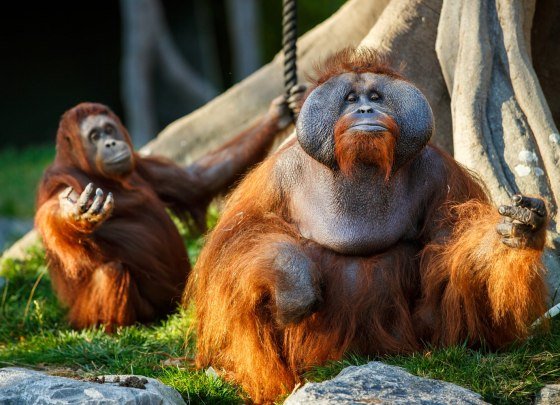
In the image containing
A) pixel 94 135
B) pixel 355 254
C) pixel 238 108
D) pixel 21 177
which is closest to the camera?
pixel 355 254

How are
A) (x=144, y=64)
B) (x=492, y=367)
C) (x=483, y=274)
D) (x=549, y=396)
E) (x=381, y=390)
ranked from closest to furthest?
1. (x=381, y=390)
2. (x=549, y=396)
3. (x=492, y=367)
4. (x=483, y=274)
5. (x=144, y=64)

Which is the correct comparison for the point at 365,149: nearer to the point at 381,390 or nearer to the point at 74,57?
the point at 381,390

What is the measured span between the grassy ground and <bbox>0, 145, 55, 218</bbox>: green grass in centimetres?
326

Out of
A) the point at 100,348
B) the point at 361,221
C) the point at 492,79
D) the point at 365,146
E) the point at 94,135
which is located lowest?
the point at 100,348

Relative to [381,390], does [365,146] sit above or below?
above

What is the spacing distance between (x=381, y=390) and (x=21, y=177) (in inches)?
330

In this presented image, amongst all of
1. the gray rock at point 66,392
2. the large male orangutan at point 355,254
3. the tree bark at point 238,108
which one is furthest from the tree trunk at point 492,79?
the gray rock at point 66,392

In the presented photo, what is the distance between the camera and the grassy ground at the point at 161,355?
344 centimetres

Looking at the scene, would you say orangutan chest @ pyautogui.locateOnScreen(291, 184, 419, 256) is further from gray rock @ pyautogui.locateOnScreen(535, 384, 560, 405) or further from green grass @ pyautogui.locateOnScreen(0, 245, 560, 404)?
gray rock @ pyautogui.locateOnScreen(535, 384, 560, 405)

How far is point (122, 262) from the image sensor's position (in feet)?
17.6

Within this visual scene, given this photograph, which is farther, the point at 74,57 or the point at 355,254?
the point at 74,57

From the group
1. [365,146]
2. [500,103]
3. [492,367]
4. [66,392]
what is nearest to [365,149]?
[365,146]

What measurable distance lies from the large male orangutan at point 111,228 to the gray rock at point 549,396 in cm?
242

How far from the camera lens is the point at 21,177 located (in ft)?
35.7
